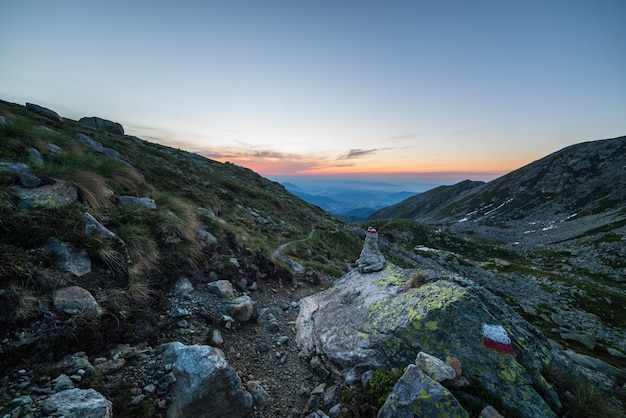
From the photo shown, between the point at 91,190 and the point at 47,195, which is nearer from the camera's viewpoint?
the point at 47,195

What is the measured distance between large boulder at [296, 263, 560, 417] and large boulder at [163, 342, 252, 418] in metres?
3.09

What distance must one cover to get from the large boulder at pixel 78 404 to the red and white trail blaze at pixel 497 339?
8552 mm

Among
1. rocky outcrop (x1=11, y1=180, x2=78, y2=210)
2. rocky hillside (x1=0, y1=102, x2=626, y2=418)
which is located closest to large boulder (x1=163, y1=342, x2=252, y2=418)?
rocky hillside (x1=0, y1=102, x2=626, y2=418)

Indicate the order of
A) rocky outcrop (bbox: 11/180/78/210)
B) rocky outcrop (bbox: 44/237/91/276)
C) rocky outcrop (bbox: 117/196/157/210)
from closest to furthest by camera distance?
rocky outcrop (bbox: 44/237/91/276), rocky outcrop (bbox: 11/180/78/210), rocky outcrop (bbox: 117/196/157/210)

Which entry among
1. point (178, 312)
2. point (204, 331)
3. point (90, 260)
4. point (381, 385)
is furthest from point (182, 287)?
point (381, 385)

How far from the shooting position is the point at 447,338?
22.1 feet

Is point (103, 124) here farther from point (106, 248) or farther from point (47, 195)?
point (106, 248)

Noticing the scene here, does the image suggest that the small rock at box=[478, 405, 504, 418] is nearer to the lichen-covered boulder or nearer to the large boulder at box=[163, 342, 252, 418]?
the lichen-covered boulder

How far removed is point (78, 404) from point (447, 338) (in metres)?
8.12

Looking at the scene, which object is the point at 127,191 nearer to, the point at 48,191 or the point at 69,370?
the point at 48,191

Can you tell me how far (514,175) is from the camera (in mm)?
191625

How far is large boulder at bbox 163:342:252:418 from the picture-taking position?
5523mm

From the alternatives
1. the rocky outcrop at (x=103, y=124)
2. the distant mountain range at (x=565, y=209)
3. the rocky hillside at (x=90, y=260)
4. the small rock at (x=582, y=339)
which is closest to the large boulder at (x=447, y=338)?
the rocky hillside at (x=90, y=260)

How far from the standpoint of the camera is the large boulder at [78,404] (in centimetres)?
418
